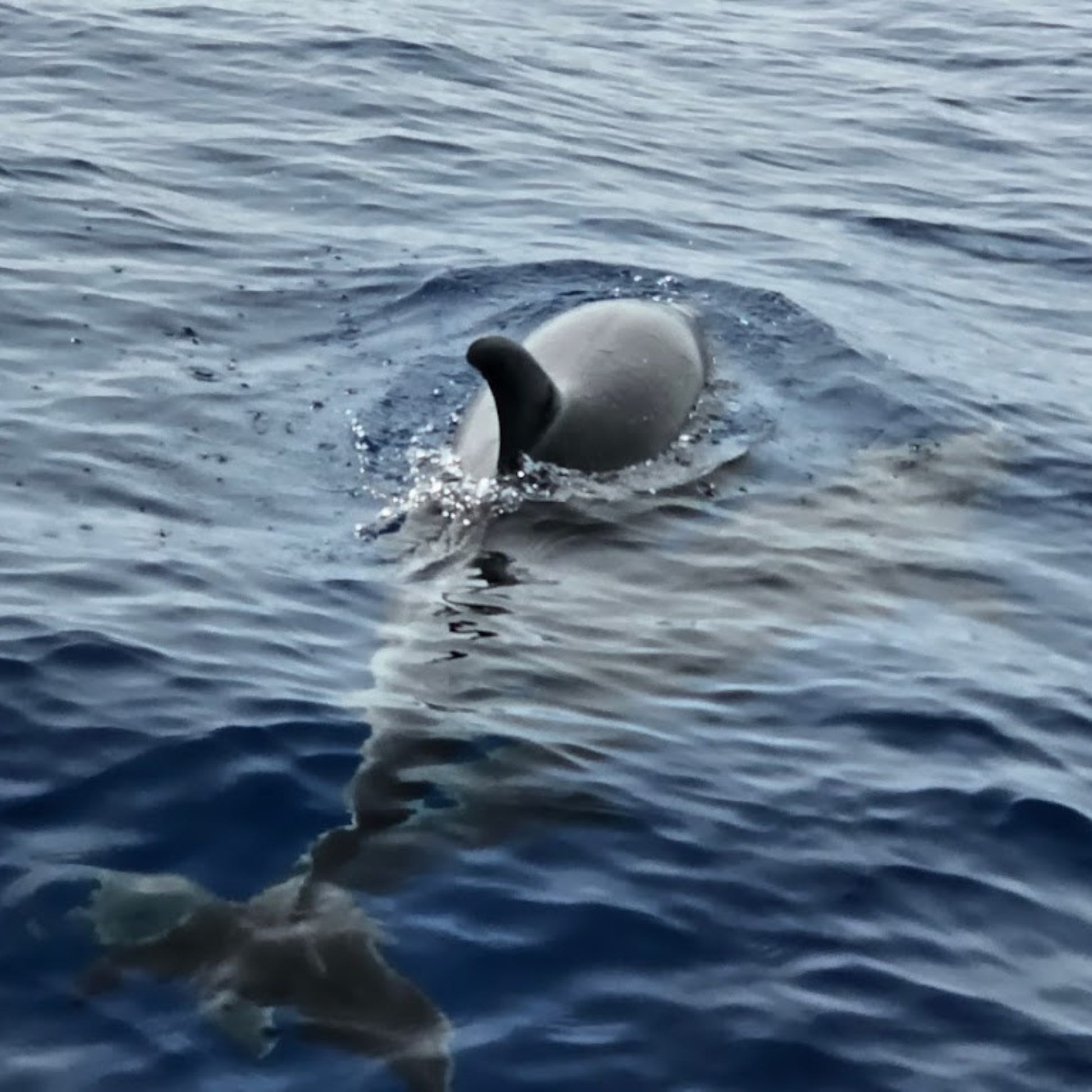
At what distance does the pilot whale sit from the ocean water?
309 millimetres

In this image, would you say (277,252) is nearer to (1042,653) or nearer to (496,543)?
(496,543)

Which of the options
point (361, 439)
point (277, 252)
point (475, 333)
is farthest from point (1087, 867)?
point (277, 252)

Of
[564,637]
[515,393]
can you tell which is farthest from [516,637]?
[515,393]

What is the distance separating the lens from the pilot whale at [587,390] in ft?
38.8

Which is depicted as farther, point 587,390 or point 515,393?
point 587,390

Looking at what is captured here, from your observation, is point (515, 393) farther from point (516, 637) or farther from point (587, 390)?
point (516, 637)

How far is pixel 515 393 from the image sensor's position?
1176 cm

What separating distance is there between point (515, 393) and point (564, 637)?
66.2 inches

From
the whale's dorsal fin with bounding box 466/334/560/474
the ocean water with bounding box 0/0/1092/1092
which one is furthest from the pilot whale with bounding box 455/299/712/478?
the ocean water with bounding box 0/0/1092/1092

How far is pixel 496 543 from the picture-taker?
1154cm

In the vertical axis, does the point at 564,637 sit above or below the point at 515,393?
below

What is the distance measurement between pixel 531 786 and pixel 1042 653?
341cm

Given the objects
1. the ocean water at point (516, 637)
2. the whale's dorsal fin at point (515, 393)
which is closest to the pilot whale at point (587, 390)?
the whale's dorsal fin at point (515, 393)

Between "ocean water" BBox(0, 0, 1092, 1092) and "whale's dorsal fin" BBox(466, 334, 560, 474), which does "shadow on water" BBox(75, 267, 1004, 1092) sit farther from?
"whale's dorsal fin" BBox(466, 334, 560, 474)
